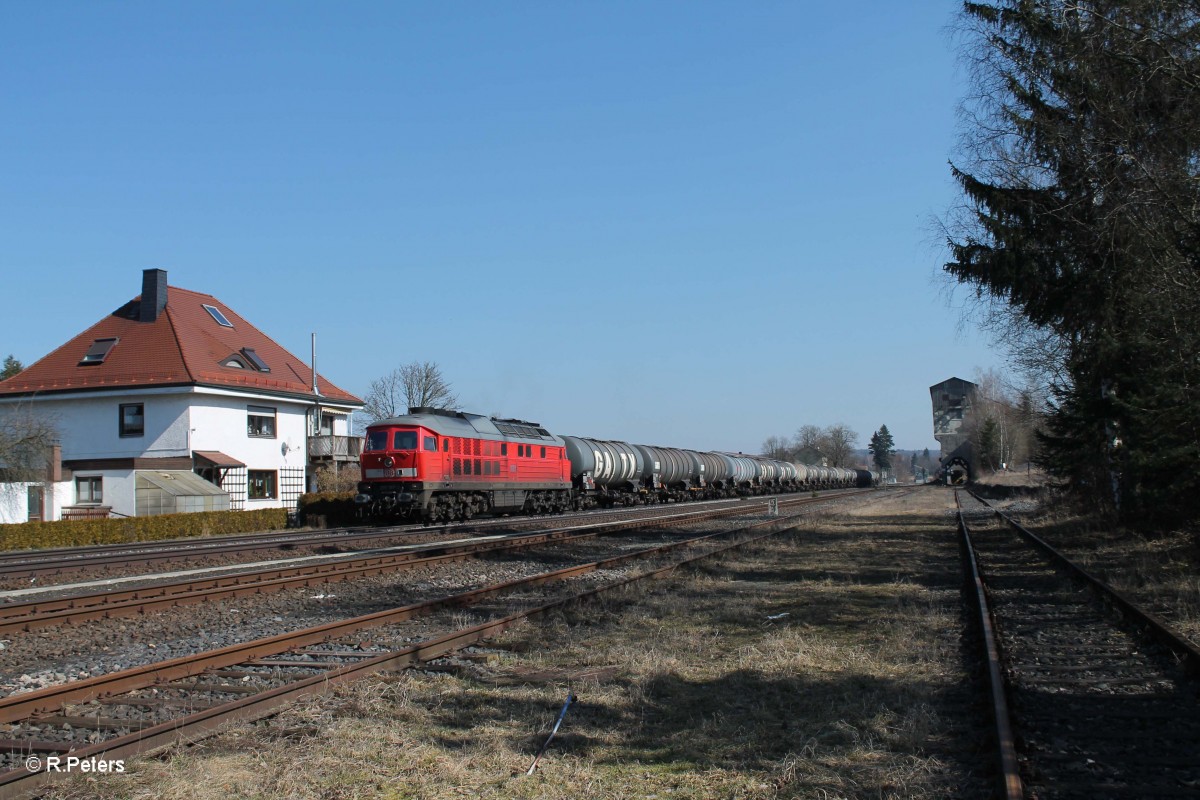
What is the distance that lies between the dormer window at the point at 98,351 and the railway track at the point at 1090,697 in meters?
41.5

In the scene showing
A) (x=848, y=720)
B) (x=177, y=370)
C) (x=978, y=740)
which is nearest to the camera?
(x=978, y=740)

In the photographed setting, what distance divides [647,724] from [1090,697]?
3.27 meters

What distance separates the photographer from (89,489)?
3512cm

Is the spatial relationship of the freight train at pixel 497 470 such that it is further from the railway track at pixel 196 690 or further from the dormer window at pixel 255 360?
the dormer window at pixel 255 360

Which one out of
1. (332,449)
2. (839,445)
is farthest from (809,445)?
(332,449)

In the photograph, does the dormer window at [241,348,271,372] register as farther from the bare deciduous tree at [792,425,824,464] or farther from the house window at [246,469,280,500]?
the bare deciduous tree at [792,425,824,464]

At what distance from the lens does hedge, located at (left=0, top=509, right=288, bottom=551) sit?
2552 centimetres

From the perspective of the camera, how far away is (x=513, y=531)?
24.7 metres

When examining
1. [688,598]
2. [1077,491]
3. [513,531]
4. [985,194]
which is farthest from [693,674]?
[1077,491]

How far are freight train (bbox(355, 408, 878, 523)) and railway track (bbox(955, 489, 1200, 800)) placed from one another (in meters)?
17.6

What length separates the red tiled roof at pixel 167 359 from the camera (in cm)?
3997

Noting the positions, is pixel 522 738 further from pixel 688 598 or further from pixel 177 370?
pixel 177 370

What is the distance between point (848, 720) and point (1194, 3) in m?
10.2

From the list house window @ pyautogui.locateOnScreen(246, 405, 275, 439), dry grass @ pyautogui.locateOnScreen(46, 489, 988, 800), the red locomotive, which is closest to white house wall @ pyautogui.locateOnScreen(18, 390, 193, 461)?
house window @ pyautogui.locateOnScreen(246, 405, 275, 439)
